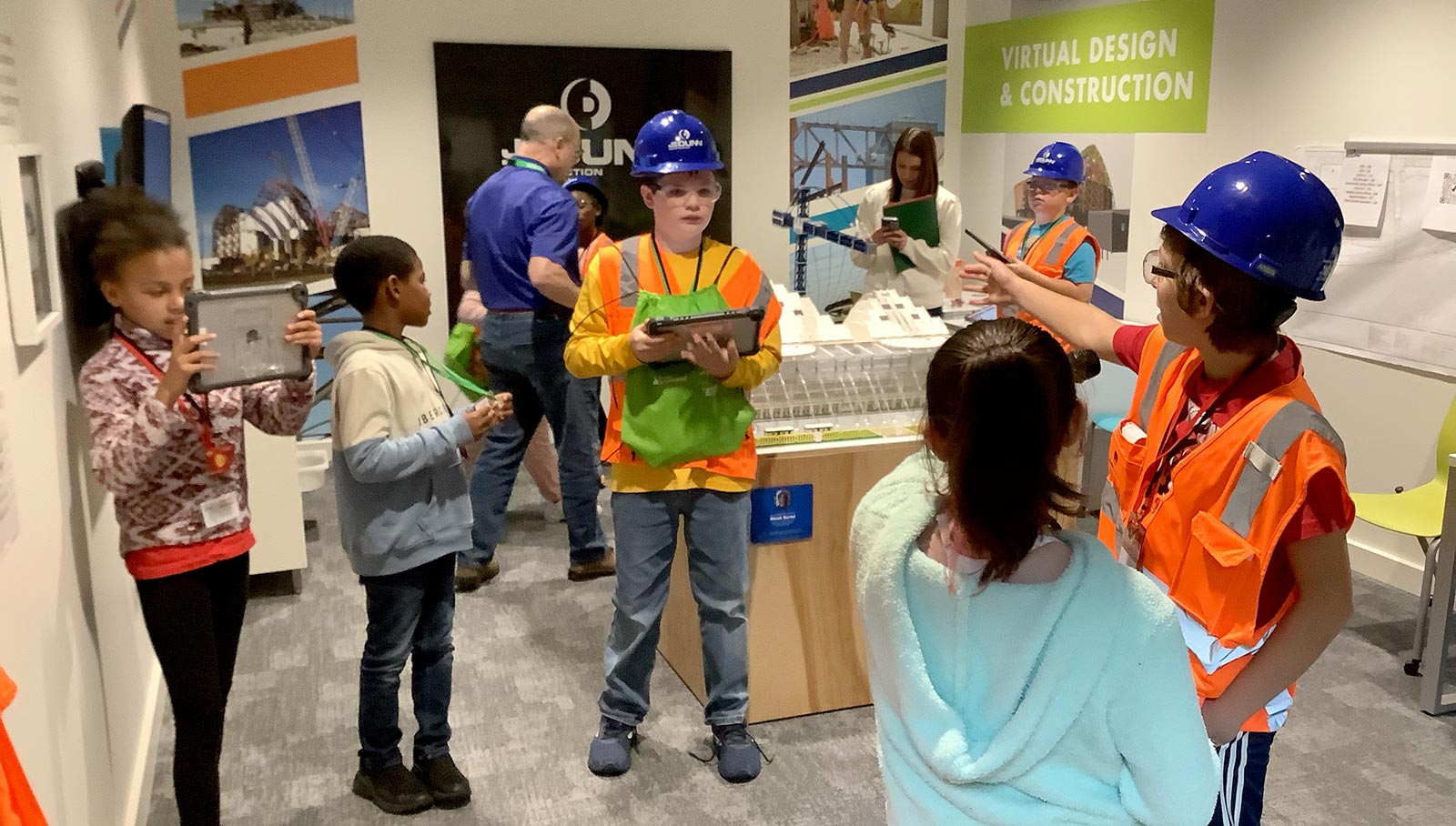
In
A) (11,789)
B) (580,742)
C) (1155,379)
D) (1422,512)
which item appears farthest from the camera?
(1422,512)

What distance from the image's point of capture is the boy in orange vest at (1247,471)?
1.38 m

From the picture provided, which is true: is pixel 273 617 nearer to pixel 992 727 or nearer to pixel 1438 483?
pixel 992 727

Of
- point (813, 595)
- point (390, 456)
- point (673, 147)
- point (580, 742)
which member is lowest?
point (580, 742)

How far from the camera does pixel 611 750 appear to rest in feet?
9.49

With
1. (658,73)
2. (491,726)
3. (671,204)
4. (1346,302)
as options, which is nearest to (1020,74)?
(658,73)

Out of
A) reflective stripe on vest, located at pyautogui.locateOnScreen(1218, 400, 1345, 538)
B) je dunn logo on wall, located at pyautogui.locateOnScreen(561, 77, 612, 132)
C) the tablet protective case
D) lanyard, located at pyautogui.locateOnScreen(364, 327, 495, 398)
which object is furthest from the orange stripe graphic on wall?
reflective stripe on vest, located at pyautogui.locateOnScreen(1218, 400, 1345, 538)

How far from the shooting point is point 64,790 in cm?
193

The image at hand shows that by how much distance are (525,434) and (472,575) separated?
1.91 ft

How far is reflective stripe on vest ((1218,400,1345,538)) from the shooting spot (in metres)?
1.39

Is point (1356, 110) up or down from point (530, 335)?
up

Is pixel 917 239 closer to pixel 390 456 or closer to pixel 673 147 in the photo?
pixel 673 147

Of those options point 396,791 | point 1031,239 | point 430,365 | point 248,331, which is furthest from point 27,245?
point 1031,239

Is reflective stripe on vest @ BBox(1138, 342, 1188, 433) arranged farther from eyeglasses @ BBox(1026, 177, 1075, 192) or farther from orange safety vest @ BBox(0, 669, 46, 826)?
eyeglasses @ BBox(1026, 177, 1075, 192)

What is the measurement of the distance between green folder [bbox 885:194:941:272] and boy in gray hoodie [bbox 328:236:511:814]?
2.81 meters
